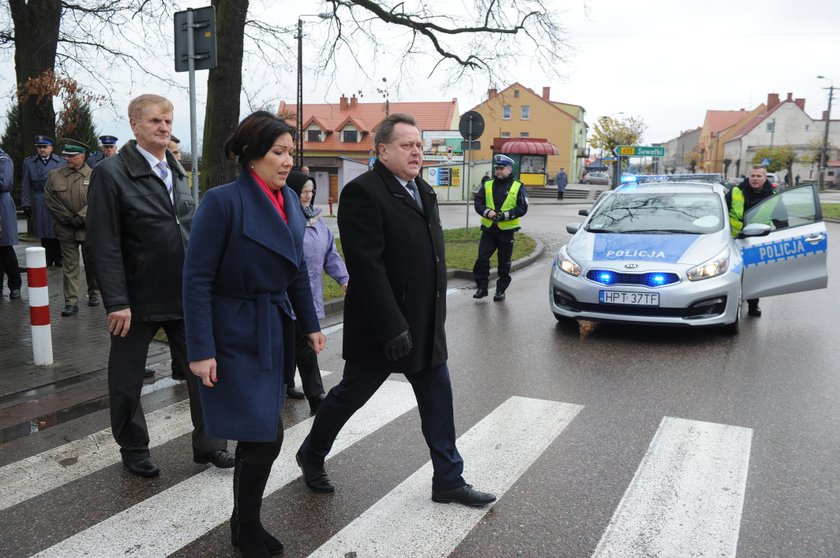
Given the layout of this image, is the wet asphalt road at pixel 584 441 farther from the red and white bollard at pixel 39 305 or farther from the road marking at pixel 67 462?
the red and white bollard at pixel 39 305

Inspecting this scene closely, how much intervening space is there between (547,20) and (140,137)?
42.4 ft

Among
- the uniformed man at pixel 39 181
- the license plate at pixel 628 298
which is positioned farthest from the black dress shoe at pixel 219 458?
the uniformed man at pixel 39 181

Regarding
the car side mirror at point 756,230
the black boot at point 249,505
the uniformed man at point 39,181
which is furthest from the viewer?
the uniformed man at point 39,181

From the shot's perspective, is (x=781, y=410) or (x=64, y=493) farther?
(x=781, y=410)

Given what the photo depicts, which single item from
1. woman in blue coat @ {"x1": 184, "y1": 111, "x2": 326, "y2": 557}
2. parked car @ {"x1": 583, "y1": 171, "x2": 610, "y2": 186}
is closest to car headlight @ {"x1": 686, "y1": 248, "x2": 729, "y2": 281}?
woman in blue coat @ {"x1": 184, "y1": 111, "x2": 326, "y2": 557}

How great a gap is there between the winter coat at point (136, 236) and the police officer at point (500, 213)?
6003 mm

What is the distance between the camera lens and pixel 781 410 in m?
5.22

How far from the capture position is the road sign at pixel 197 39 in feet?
21.8

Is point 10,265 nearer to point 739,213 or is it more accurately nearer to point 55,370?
point 55,370

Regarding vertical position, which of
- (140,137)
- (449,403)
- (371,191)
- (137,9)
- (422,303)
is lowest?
(449,403)

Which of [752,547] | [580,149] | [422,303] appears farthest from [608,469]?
[580,149]

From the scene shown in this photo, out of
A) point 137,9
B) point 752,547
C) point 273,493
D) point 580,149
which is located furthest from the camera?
point 580,149

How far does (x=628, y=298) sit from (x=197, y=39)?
4.75 meters

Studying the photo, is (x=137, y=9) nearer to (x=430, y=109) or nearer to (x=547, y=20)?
(x=547, y=20)
